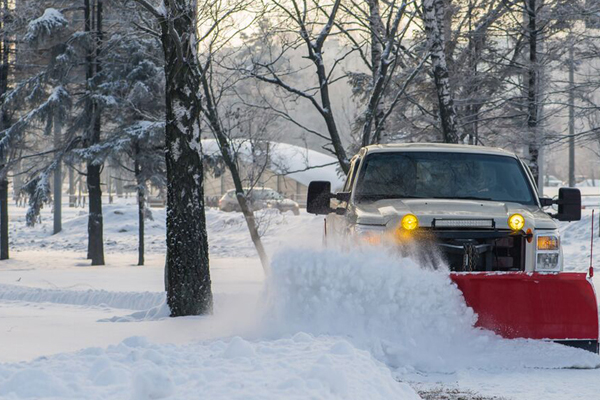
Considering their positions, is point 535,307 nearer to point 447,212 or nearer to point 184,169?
point 447,212

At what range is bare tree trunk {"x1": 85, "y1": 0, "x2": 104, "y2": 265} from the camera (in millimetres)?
27281

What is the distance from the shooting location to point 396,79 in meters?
23.2

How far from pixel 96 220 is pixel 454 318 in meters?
22.9

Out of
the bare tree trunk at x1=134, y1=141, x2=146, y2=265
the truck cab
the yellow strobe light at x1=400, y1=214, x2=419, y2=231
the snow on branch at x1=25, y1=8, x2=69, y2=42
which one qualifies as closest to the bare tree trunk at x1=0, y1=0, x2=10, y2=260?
the snow on branch at x1=25, y1=8, x2=69, y2=42

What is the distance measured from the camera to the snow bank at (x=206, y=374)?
16.0 ft

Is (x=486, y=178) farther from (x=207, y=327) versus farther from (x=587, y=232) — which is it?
(x=587, y=232)

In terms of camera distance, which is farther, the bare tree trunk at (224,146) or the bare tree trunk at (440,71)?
the bare tree trunk at (440,71)

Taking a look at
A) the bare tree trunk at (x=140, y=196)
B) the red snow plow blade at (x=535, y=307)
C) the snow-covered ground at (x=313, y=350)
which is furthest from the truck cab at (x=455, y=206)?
the bare tree trunk at (x=140, y=196)

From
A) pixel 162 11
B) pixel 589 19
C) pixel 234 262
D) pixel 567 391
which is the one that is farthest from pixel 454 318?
pixel 234 262

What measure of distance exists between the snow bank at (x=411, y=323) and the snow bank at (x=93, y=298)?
766cm

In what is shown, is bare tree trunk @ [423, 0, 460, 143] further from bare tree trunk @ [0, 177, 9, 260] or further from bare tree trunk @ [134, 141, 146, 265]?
bare tree trunk @ [0, 177, 9, 260]

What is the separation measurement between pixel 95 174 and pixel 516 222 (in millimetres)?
22806

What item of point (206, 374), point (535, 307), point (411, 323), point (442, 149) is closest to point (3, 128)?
point (442, 149)

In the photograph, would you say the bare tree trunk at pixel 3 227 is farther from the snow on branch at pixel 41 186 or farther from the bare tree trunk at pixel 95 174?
the bare tree trunk at pixel 95 174
